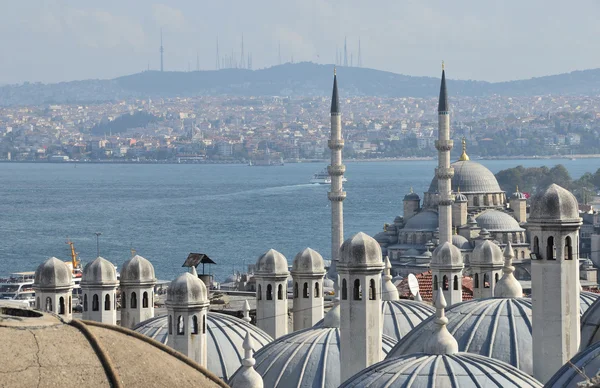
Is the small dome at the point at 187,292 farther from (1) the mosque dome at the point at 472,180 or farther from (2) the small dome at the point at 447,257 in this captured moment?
(1) the mosque dome at the point at 472,180

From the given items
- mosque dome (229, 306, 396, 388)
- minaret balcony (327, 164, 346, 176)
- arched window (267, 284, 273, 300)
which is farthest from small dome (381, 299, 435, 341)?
minaret balcony (327, 164, 346, 176)

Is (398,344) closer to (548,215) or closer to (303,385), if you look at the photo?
(303,385)

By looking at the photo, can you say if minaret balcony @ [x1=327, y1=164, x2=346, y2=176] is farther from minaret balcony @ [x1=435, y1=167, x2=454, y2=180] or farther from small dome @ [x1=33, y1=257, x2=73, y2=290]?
small dome @ [x1=33, y1=257, x2=73, y2=290]

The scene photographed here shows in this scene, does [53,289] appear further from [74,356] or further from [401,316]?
[74,356]

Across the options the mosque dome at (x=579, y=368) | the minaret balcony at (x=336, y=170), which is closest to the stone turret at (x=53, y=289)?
the mosque dome at (x=579, y=368)

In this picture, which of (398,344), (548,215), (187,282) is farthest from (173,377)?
(187,282)

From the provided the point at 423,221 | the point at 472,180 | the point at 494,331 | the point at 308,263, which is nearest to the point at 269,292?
the point at 308,263
